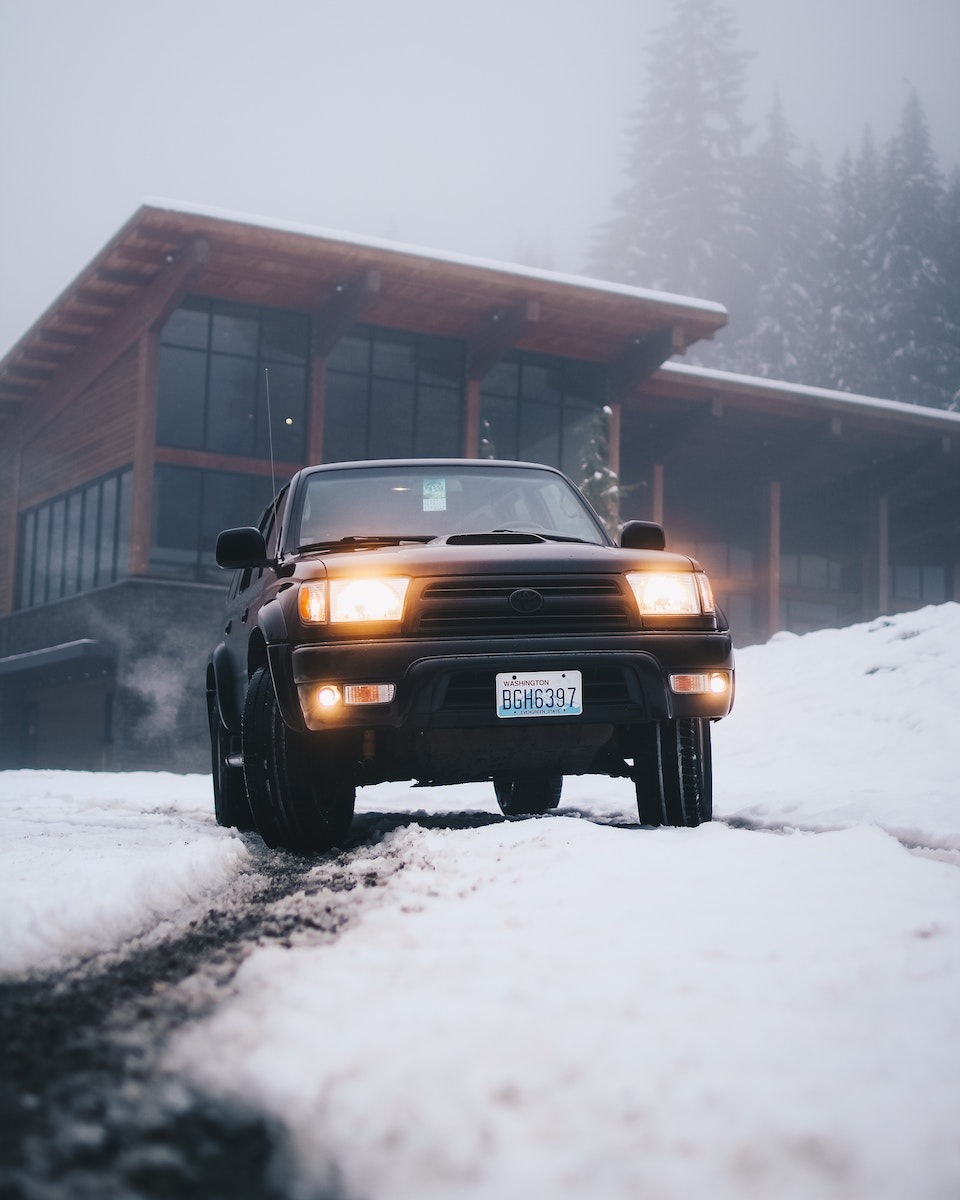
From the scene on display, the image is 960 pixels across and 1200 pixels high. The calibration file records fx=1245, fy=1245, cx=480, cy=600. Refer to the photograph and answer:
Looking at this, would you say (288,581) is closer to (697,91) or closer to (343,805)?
(343,805)

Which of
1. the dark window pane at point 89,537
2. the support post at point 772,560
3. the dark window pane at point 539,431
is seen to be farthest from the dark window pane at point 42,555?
the support post at point 772,560

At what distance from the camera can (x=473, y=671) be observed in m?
4.80

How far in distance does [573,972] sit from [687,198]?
2887 inches

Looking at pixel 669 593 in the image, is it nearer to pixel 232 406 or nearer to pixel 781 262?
pixel 232 406

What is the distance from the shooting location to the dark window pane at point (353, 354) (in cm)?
2388

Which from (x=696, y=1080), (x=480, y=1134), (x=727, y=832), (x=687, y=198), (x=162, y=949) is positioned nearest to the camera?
(x=480, y=1134)

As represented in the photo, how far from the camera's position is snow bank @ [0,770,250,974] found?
3287 millimetres

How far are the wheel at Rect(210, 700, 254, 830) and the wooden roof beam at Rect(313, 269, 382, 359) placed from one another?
47.1ft

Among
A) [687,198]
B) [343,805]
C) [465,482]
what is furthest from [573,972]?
[687,198]

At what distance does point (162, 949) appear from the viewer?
3244 millimetres

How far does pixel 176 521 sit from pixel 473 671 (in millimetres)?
18403

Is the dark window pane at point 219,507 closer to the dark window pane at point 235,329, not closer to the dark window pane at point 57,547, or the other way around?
the dark window pane at point 235,329

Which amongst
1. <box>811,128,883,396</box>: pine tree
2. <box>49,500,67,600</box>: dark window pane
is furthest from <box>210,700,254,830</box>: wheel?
<box>811,128,883,396</box>: pine tree

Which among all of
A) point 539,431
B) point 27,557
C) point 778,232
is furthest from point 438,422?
point 778,232
